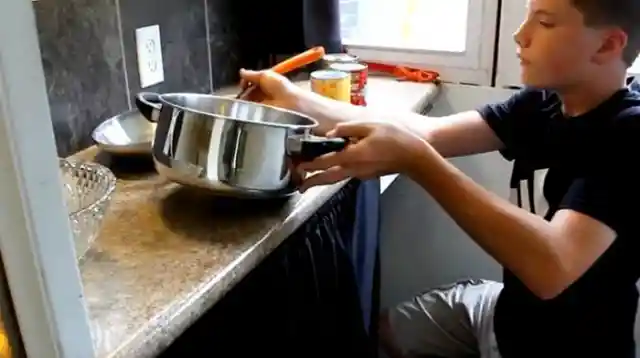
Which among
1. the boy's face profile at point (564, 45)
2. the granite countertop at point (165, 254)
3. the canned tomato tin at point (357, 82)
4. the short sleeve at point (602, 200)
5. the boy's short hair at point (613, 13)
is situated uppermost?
the boy's short hair at point (613, 13)

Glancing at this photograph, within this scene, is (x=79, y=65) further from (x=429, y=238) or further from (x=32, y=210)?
(x=429, y=238)

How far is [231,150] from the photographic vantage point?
0.90m

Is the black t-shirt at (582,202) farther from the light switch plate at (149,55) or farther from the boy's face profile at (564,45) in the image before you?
the light switch plate at (149,55)

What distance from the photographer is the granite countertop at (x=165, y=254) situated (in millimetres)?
735

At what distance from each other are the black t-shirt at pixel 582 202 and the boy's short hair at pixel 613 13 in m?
0.10

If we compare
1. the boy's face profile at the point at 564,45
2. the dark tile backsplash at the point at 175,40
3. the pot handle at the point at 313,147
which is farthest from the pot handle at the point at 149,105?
the boy's face profile at the point at 564,45

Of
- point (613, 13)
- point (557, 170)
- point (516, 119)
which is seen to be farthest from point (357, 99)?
point (613, 13)

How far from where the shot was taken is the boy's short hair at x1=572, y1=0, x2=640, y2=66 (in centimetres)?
98

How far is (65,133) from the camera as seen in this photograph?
4.04 ft

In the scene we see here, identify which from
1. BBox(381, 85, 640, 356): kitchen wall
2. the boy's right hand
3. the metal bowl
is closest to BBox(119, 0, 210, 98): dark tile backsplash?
A: the metal bowl

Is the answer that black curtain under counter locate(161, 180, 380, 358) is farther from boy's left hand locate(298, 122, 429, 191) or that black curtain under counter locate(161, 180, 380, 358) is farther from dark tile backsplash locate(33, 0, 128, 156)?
dark tile backsplash locate(33, 0, 128, 156)

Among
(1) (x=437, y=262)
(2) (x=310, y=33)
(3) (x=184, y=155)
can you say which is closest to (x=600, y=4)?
(3) (x=184, y=155)

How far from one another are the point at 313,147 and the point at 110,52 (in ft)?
1.87

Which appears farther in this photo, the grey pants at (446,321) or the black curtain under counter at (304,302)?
the grey pants at (446,321)
